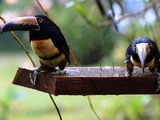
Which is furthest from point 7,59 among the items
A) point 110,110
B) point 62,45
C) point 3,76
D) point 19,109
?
point 62,45

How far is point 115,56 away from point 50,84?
2.46 m

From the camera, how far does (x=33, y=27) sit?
1.07 metres

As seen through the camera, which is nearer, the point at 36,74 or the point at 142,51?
the point at 142,51

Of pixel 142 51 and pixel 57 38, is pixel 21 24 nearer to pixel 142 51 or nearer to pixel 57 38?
pixel 57 38

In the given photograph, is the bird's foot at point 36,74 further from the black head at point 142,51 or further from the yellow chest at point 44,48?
the black head at point 142,51

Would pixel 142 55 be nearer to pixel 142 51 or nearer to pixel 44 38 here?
pixel 142 51

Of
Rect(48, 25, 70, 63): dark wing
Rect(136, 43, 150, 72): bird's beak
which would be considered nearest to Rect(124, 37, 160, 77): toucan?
Rect(136, 43, 150, 72): bird's beak

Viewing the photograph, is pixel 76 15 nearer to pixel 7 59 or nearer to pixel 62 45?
pixel 7 59

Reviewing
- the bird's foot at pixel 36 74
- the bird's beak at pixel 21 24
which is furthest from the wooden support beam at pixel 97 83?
the bird's beak at pixel 21 24

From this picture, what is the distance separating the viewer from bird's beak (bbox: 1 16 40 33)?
3.45ft

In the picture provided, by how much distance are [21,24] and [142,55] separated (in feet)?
0.86

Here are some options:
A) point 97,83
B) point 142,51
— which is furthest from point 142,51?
point 97,83

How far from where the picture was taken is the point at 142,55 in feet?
3.35

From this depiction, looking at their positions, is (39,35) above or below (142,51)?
above
